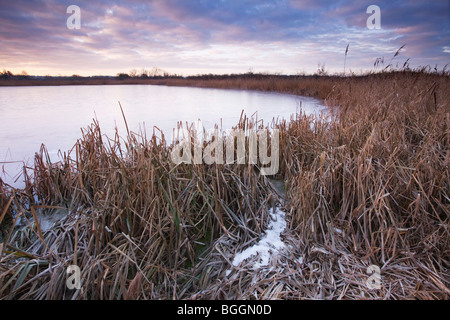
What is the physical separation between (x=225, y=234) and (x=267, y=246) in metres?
0.32

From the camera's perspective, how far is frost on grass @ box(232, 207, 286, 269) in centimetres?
162

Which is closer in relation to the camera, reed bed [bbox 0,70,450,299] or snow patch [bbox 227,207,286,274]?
reed bed [bbox 0,70,450,299]

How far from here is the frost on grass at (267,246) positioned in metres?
1.62

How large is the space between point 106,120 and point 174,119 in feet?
4.93

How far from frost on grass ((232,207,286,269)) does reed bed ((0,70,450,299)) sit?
5cm

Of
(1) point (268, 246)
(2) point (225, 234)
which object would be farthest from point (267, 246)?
(2) point (225, 234)

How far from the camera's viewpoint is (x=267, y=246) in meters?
1.74

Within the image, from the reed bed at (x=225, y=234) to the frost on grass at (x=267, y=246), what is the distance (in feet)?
0.16

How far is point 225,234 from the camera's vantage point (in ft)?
5.88

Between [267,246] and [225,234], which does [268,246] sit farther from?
[225,234]

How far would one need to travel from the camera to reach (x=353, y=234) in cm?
171

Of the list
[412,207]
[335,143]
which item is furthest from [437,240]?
[335,143]

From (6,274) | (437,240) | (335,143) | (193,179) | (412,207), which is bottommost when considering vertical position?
(6,274)
